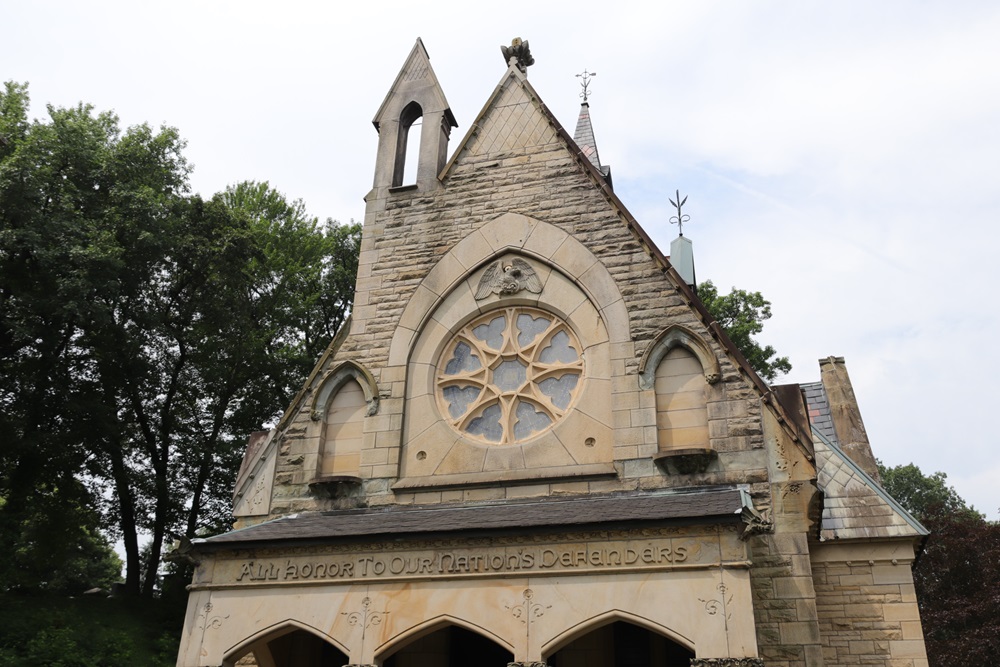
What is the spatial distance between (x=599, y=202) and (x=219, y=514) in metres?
18.7

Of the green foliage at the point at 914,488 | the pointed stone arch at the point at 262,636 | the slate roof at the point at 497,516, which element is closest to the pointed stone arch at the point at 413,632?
the pointed stone arch at the point at 262,636

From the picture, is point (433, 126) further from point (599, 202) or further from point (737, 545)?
point (737, 545)

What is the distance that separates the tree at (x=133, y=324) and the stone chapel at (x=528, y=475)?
9.84 m

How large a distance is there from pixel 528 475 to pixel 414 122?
7.41 meters

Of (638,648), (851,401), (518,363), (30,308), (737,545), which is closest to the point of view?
(737,545)

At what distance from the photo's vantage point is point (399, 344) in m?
12.9

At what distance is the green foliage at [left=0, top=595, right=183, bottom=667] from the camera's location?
16.5 m

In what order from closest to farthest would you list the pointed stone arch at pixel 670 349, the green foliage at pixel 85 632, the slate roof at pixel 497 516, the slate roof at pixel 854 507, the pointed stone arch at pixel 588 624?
1. the pointed stone arch at pixel 588 624
2. the slate roof at pixel 497 516
3. the pointed stone arch at pixel 670 349
4. the slate roof at pixel 854 507
5. the green foliage at pixel 85 632

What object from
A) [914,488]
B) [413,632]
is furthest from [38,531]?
[914,488]

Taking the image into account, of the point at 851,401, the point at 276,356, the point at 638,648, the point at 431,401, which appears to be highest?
the point at 276,356

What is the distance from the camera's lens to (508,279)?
12.7 metres

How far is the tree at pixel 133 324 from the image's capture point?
19625mm

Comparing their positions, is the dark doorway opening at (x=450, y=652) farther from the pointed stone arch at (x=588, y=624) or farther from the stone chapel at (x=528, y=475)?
the pointed stone arch at (x=588, y=624)

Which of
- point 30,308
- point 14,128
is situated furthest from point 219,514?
point 14,128
